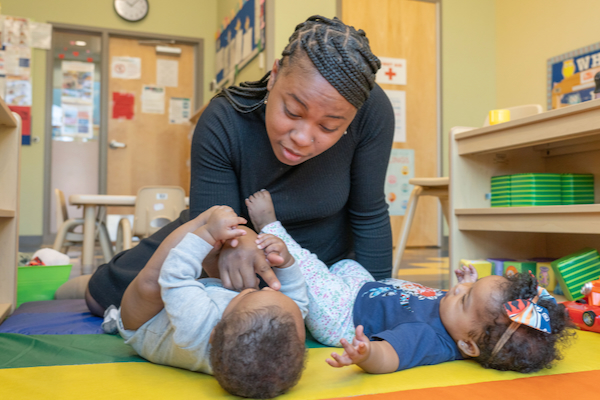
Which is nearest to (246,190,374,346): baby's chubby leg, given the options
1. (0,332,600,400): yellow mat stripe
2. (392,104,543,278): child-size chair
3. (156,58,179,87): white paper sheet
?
(0,332,600,400): yellow mat stripe

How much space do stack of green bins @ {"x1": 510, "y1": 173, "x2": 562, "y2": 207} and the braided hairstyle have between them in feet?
3.90

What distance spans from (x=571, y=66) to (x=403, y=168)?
165cm

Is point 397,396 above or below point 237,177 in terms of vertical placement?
below

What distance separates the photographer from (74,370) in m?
1.02

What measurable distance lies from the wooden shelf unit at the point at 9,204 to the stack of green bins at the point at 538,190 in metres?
1.92

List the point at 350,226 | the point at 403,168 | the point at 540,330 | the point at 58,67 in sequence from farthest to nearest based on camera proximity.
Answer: the point at 58,67 < the point at 403,168 < the point at 350,226 < the point at 540,330

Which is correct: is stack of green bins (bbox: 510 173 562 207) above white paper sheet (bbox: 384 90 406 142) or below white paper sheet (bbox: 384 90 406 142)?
below

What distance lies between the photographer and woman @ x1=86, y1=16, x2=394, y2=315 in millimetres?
1004

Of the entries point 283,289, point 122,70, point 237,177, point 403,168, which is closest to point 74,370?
point 283,289

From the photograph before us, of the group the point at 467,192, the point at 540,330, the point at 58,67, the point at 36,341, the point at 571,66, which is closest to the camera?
the point at 540,330

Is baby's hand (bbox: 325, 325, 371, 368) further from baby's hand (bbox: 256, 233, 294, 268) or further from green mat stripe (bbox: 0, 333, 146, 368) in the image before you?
green mat stripe (bbox: 0, 333, 146, 368)

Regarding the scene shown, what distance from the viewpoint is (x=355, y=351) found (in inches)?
34.0

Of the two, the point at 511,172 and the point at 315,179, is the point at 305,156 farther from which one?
the point at 511,172

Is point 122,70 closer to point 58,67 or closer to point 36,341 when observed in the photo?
point 58,67
